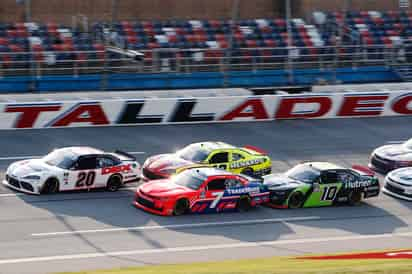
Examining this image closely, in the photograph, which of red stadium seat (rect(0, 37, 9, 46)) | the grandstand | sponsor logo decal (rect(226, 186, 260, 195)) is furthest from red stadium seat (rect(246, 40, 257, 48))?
sponsor logo decal (rect(226, 186, 260, 195))

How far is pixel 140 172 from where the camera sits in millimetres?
25312

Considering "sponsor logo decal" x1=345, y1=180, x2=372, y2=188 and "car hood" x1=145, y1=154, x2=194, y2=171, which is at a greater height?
"car hood" x1=145, y1=154, x2=194, y2=171

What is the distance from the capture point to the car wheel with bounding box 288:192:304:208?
23.9 m

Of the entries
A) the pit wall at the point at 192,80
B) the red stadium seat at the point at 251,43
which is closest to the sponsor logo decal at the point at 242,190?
the pit wall at the point at 192,80

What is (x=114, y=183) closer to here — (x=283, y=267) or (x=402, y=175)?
(x=402, y=175)

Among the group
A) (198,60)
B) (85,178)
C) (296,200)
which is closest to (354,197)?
(296,200)

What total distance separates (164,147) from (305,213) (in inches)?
277

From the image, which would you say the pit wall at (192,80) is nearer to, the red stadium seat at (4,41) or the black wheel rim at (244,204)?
the red stadium seat at (4,41)

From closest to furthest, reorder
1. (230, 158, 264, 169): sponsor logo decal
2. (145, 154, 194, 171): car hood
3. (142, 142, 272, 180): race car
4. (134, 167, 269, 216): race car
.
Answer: (134, 167, 269, 216): race car < (145, 154, 194, 171): car hood < (142, 142, 272, 180): race car < (230, 158, 264, 169): sponsor logo decal

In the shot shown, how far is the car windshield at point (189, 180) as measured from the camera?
23000 mm

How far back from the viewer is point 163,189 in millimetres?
22828

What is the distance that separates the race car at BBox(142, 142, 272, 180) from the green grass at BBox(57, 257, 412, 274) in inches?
258

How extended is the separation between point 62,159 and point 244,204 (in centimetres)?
465

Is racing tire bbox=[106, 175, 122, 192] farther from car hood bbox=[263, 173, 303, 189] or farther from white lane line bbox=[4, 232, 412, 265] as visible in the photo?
white lane line bbox=[4, 232, 412, 265]
